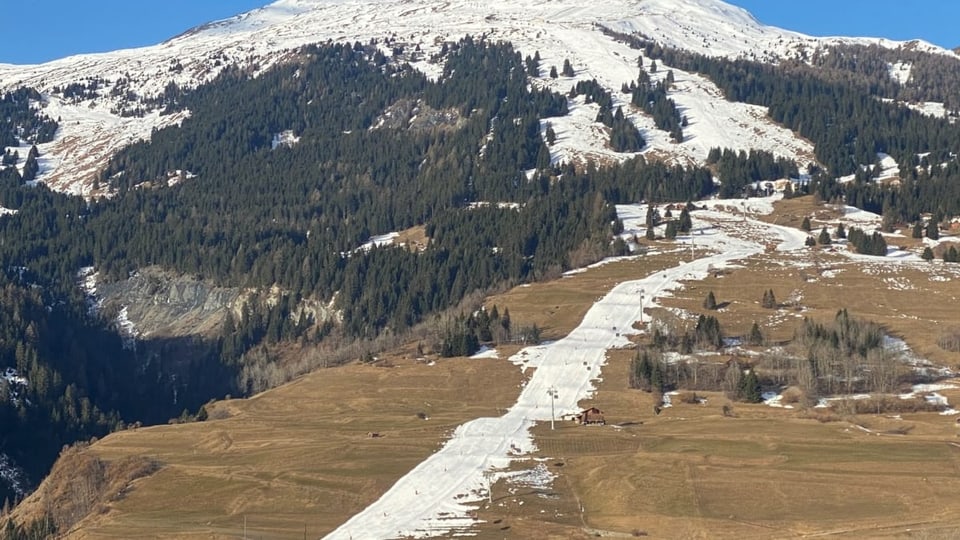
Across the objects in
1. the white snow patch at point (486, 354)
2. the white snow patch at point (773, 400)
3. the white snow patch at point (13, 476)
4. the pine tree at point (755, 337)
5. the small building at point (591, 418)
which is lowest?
the white snow patch at point (13, 476)

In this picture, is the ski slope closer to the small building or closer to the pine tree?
the small building

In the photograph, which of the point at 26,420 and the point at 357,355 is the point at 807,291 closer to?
the point at 357,355

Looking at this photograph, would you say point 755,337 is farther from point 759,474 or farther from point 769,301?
point 759,474

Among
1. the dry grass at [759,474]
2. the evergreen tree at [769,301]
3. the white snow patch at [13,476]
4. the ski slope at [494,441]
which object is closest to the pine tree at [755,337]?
the ski slope at [494,441]

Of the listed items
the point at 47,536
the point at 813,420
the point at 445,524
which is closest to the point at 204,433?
the point at 47,536

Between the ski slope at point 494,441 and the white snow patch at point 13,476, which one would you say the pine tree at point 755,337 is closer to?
the ski slope at point 494,441
